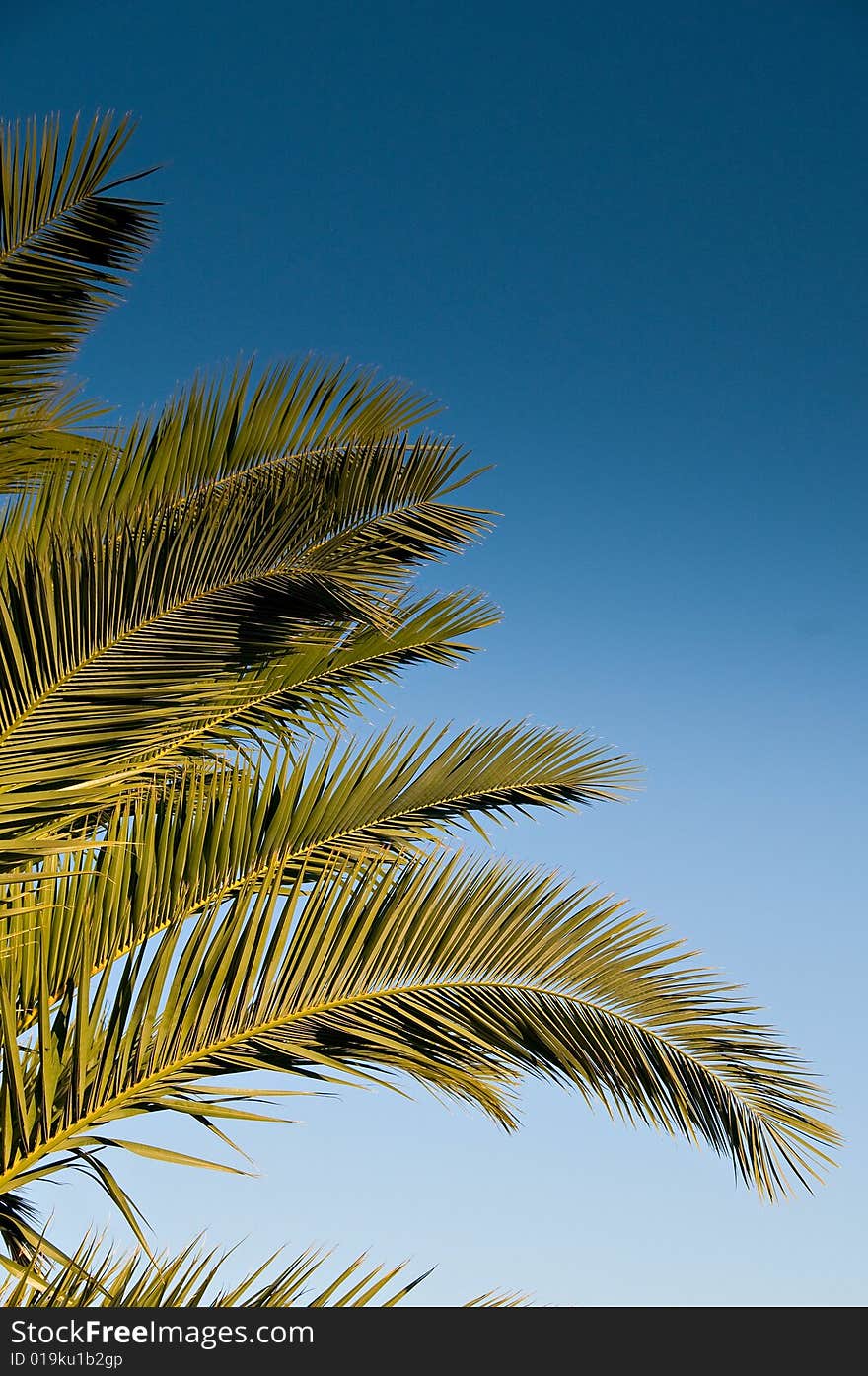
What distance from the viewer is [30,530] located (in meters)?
3.18

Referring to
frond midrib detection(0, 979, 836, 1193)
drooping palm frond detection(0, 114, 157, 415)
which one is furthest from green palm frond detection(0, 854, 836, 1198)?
drooping palm frond detection(0, 114, 157, 415)

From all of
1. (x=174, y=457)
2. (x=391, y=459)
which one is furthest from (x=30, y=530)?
(x=391, y=459)

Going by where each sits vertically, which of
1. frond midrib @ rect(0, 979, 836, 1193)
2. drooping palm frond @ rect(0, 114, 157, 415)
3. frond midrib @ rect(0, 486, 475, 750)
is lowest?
frond midrib @ rect(0, 979, 836, 1193)

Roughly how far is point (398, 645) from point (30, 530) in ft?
6.78

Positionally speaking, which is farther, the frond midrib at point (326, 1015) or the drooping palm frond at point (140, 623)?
the drooping palm frond at point (140, 623)

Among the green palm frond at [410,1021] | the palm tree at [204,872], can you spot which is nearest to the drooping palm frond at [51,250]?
the palm tree at [204,872]

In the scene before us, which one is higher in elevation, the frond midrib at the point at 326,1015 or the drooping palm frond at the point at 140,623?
the drooping palm frond at the point at 140,623

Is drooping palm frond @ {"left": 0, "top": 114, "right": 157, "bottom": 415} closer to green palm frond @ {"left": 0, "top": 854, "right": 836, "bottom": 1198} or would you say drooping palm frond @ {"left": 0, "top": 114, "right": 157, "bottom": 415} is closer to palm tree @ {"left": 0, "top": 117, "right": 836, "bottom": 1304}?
palm tree @ {"left": 0, "top": 117, "right": 836, "bottom": 1304}

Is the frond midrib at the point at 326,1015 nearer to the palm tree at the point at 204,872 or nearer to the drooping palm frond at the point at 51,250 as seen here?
the palm tree at the point at 204,872

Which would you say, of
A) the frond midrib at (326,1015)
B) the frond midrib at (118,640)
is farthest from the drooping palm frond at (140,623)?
the frond midrib at (326,1015)

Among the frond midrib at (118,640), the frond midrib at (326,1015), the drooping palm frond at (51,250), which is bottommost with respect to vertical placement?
the frond midrib at (326,1015)

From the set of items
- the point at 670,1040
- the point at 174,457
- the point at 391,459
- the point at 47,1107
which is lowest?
the point at 47,1107

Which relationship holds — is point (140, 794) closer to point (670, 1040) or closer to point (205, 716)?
point (205, 716)
